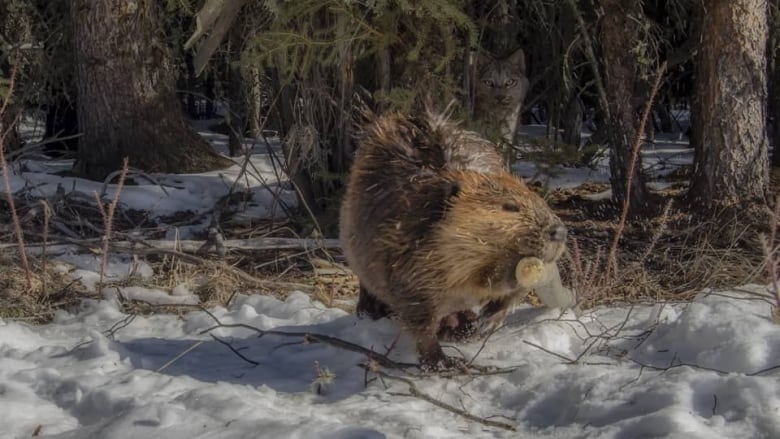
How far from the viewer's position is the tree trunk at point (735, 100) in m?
6.78

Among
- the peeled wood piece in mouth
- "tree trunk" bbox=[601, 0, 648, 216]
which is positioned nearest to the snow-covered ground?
the peeled wood piece in mouth

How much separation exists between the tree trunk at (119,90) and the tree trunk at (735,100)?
552 cm

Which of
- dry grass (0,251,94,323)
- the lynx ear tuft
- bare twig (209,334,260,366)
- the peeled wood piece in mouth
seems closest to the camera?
the peeled wood piece in mouth

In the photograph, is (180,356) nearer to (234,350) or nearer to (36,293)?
(234,350)

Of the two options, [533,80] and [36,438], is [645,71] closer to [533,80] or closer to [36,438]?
[533,80]

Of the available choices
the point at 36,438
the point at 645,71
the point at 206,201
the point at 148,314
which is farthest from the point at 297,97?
the point at 36,438

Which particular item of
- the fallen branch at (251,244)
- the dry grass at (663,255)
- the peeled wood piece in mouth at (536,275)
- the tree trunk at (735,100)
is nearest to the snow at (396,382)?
the peeled wood piece in mouth at (536,275)

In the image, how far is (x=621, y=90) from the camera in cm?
744

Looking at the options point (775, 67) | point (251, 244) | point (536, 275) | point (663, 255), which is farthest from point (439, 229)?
point (775, 67)

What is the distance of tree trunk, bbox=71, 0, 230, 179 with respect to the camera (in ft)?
32.0

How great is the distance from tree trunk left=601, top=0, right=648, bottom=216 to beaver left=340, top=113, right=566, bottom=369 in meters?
3.03

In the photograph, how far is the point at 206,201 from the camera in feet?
29.8

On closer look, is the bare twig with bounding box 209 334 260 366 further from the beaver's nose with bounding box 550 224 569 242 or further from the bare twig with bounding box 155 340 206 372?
the beaver's nose with bounding box 550 224 569 242

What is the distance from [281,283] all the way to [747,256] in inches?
120
